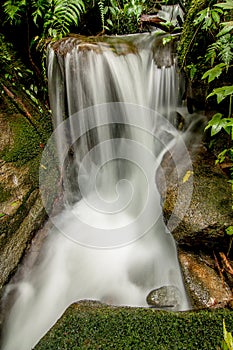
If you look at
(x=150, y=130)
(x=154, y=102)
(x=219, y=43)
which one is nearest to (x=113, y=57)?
(x=154, y=102)

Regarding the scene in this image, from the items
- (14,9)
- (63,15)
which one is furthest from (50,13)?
(14,9)

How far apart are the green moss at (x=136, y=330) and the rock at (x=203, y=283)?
0.28 m

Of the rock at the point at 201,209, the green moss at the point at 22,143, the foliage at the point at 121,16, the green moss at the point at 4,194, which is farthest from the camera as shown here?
the foliage at the point at 121,16

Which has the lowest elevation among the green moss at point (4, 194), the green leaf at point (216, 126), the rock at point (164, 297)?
the rock at point (164, 297)

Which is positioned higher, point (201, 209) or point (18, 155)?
point (18, 155)

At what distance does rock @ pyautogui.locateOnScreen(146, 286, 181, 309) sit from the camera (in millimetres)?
2170

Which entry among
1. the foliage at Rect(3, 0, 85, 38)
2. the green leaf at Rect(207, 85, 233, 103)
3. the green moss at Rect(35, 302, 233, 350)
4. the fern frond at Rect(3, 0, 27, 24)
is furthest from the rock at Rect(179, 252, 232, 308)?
the fern frond at Rect(3, 0, 27, 24)

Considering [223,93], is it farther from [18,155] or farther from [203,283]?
[18,155]

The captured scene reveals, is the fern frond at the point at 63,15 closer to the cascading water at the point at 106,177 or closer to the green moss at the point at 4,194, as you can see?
the cascading water at the point at 106,177

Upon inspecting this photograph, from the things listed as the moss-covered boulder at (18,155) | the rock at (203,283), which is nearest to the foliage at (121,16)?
the moss-covered boulder at (18,155)

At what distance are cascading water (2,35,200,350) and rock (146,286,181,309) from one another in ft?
0.36

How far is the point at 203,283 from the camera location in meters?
2.21

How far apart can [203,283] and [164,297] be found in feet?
1.16

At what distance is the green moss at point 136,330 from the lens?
1637 millimetres
